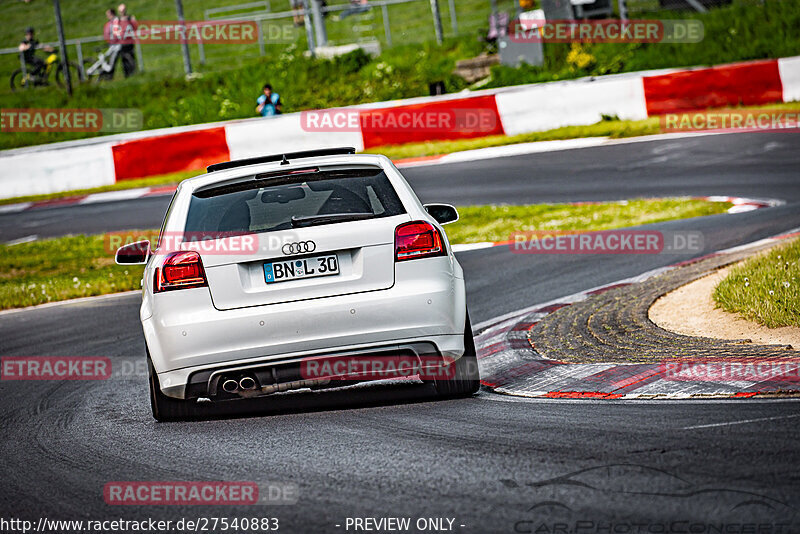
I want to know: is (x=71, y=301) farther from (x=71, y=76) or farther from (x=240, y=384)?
(x=71, y=76)

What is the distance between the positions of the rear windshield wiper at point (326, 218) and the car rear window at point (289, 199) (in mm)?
Result: 12

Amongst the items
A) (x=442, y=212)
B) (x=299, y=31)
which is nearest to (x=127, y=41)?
(x=299, y=31)

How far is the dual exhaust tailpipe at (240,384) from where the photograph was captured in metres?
6.29

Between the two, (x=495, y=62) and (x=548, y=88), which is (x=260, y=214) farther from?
(x=495, y=62)

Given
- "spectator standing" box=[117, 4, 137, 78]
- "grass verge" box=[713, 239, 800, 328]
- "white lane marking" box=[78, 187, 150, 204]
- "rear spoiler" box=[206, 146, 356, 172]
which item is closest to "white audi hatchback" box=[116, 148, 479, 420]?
"rear spoiler" box=[206, 146, 356, 172]

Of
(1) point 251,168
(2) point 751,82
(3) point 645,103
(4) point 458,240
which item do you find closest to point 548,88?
(3) point 645,103

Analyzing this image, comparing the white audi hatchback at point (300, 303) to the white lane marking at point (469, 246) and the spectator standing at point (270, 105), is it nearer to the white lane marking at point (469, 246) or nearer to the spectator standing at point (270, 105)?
the white lane marking at point (469, 246)

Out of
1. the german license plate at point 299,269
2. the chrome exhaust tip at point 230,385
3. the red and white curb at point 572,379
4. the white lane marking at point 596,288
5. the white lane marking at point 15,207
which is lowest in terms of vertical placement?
the white lane marking at point 596,288

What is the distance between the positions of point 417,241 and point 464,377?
0.86m

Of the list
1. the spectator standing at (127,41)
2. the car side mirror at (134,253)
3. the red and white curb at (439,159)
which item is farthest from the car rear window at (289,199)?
the spectator standing at (127,41)

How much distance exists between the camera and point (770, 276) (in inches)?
336

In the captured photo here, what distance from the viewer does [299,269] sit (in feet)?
20.5

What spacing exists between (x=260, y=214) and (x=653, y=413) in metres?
2.50

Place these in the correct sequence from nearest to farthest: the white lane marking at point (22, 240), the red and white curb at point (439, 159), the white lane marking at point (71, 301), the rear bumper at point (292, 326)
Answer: the rear bumper at point (292, 326) < the white lane marking at point (71, 301) < the white lane marking at point (22, 240) < the red and white curb at point (439, 159)
